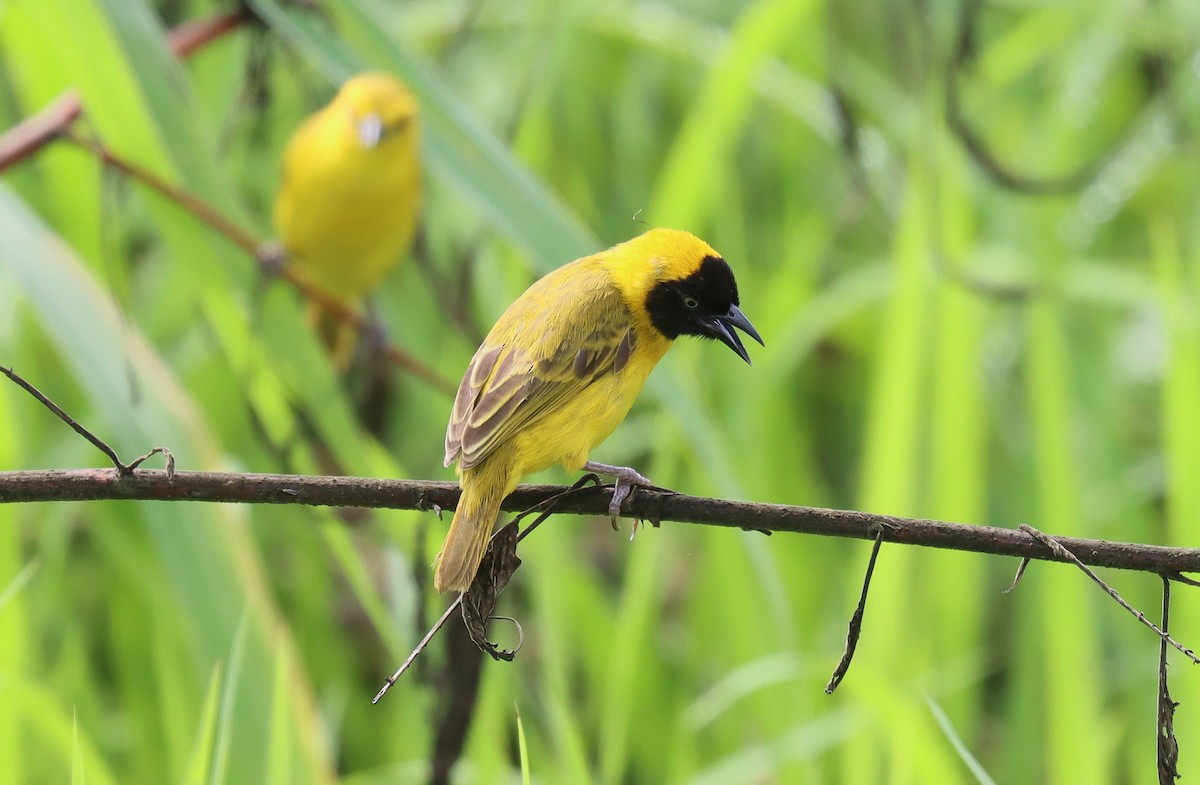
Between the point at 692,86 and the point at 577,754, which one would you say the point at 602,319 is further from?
the point at 692,86

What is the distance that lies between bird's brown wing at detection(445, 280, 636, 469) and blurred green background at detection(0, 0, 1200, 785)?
0.20 metres

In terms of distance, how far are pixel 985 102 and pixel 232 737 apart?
11.0 feet

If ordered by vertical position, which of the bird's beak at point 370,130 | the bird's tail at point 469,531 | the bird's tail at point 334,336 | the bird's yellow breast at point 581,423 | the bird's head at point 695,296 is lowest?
the bird's tail at point 469,531

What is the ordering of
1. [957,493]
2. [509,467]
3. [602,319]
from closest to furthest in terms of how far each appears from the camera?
[509,467], [602,319], [957,493]

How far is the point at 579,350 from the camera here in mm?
1922

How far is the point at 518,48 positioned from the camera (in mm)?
4418

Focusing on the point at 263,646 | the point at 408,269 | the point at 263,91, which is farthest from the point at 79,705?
the point at 408,269

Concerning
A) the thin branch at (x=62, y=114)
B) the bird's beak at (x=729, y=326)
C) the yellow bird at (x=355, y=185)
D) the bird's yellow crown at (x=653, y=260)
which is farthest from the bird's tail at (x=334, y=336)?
the bird's beak at (x=729, y=326)

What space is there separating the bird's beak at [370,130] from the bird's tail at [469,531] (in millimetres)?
2278

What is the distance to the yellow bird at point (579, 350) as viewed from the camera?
1826 millimetres

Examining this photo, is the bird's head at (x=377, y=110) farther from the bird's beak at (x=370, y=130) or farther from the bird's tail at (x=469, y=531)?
the bird's tail at (x=469, y=531)

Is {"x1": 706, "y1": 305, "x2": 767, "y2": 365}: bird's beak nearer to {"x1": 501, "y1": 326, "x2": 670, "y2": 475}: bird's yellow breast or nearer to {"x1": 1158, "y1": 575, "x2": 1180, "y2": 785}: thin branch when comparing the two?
{"x1": 501, "y1": 326, "x2": 670, "y2": 475}: bird's yellow breast

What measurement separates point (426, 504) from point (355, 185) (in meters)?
2.74

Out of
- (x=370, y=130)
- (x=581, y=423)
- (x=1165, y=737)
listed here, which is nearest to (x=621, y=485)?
(x=581, y=423)
